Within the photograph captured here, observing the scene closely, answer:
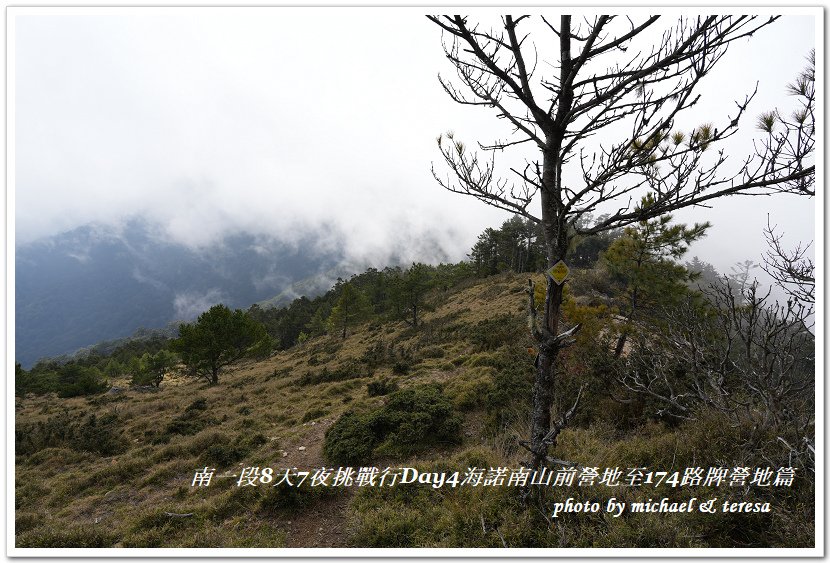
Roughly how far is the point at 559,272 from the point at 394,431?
6054 mm

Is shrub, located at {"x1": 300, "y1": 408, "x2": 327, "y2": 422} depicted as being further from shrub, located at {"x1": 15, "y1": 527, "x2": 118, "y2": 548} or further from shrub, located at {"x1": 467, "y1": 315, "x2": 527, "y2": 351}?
shrub, located at {"x1": 467, "y1": 315, "x2": 527, "y2": 351}

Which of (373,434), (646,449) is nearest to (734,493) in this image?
(646,449)

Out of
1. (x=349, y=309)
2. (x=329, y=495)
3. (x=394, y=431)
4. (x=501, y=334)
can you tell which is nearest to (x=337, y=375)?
(x=501, y=334)

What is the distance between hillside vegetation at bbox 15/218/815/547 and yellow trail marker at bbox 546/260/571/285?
2559mm

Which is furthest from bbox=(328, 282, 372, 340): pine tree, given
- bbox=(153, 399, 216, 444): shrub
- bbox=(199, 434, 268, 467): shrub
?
bbox=(199, 434, 268, 467): shrub

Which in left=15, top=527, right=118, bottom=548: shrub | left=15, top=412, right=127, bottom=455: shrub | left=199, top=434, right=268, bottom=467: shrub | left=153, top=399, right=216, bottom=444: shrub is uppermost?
left=15, top=527, right=118, bottom=548: shrub

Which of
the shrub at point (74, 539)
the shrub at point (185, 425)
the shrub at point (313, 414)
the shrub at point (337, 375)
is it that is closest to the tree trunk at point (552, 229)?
the shrub at point (74, 539)

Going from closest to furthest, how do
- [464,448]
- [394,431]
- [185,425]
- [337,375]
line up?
[464,448]
[394,431]
[185,425]
[337,375]

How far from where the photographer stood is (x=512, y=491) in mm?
4078

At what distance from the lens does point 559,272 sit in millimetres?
2975

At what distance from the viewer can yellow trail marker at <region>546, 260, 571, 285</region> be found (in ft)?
9.68

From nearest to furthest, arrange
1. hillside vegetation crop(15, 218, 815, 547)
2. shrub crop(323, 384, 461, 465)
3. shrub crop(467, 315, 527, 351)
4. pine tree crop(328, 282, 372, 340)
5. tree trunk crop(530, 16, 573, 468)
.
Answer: tree trunk crop(530, 16, 573, 468) < hillside vegetation crop(15, 218, 815, 547) < shrub crop(323, 384, 461, 465) < shrub crop(467, 315, 527, 351) < pine tree crop(328, 282, 372, 340)

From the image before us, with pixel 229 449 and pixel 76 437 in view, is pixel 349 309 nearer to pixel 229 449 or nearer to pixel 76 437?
pixel 76 437

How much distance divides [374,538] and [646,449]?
4061 millimetres
